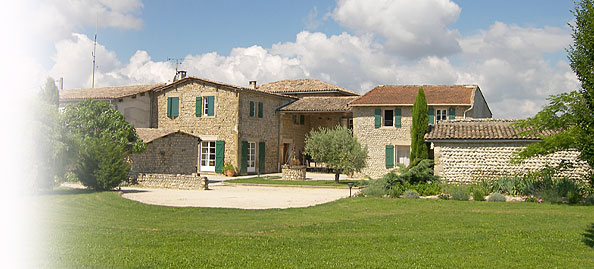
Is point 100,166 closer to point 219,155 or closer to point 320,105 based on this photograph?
point 219,155

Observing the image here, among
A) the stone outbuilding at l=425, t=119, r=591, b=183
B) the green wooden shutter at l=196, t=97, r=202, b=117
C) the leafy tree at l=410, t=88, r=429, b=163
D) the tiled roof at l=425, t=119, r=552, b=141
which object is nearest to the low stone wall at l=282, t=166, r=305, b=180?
the leafy tree at l=410, t=88, r=429, b=163

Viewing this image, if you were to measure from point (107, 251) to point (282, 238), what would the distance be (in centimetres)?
304

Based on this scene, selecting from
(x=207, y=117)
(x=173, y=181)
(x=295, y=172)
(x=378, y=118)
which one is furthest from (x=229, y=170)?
(x=378, y=118)

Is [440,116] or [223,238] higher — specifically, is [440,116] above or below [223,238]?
above

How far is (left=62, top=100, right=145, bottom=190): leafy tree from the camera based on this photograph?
18.6m

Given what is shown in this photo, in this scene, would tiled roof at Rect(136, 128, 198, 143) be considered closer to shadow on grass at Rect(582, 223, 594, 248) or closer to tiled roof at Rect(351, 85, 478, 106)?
tiled roof at Rect(351, 85, 478, 106)

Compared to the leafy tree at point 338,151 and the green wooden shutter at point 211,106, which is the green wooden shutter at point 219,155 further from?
the leafy tree at point 338,151

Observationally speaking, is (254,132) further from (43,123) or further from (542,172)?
(542,172)

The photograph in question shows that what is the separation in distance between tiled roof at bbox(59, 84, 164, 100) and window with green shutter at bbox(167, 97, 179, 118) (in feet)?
5.17

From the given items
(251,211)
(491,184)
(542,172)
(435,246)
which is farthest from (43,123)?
(542,172)

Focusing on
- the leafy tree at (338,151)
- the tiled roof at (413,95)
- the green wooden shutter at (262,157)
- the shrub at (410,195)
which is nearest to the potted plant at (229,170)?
the green wooden shutter at (262,157)

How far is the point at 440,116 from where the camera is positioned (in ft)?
95.9

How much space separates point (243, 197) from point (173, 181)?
4.81 metres

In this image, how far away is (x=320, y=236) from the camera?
380 inches
